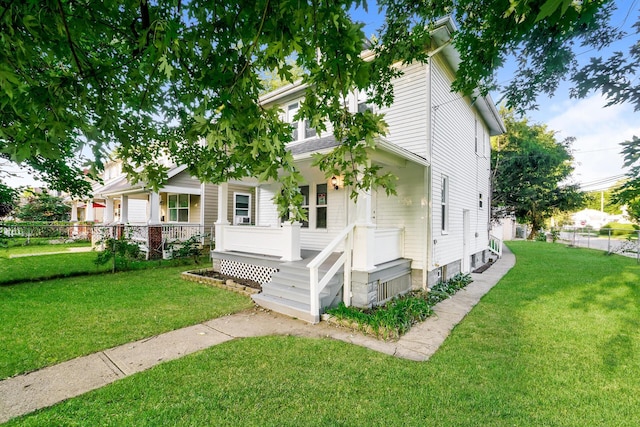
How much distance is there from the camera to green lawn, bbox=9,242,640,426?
2748 millimetres

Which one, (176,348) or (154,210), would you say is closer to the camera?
(176,348)

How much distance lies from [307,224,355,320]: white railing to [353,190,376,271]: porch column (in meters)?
0.15

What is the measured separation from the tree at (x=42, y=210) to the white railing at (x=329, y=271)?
90.5 feet

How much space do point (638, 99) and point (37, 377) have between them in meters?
8.50

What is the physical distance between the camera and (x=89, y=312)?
5.60 m

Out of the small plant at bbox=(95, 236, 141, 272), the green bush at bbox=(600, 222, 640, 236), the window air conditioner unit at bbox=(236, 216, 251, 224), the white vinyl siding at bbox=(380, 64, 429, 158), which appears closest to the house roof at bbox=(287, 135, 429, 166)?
the white vinyl siding at bbox=(380, 64, 429, 158)

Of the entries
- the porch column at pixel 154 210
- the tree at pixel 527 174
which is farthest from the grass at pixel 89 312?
the tree at pixel 527 174

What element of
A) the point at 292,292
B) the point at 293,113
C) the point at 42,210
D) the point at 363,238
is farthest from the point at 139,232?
the point at 42,210

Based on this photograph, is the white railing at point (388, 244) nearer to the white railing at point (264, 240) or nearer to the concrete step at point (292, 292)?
the concrete step at point (292, 292)

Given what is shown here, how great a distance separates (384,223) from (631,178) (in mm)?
4963

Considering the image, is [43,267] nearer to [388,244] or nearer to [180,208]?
[180,208]

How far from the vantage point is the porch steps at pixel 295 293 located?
5.52 meters

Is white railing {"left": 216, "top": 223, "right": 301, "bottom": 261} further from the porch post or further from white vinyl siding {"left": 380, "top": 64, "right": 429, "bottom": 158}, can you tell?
the porch post

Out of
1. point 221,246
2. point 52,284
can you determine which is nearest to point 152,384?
point 221,246
